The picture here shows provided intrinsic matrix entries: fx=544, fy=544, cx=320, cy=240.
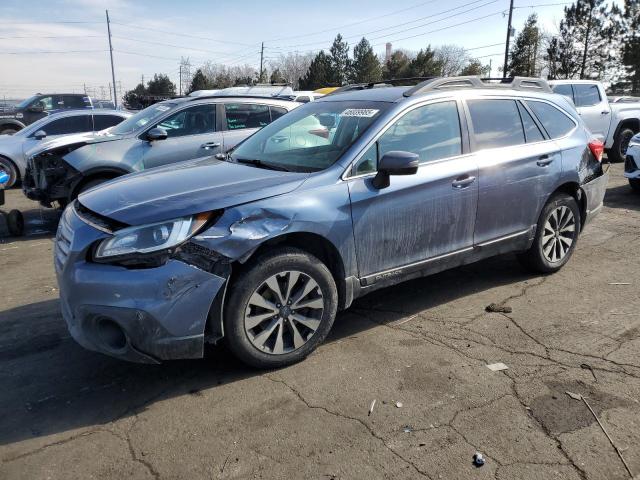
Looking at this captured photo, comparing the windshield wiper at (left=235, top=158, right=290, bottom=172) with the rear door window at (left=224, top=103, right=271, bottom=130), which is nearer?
the windshield wiper at (left=235, top=158, right=290, bottom=172)

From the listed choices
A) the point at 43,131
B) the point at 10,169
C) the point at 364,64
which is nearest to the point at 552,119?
the point at 43,131

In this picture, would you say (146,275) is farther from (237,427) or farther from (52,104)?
(52,104)

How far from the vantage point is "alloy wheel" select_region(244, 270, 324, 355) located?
338cm

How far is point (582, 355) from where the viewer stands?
3734 millimetres

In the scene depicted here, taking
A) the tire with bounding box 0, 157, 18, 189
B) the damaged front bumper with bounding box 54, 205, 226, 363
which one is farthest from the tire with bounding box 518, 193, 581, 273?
the tire with bounding box 0, 157, 18, 189

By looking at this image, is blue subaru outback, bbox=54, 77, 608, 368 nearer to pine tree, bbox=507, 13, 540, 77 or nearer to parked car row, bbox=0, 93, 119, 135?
parked car row, bbox=0, 93, 119, 135

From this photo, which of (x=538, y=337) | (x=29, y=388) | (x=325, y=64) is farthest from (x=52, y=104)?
(x=325, y=64)

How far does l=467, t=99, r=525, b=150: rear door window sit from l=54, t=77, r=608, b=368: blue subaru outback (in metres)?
0.01

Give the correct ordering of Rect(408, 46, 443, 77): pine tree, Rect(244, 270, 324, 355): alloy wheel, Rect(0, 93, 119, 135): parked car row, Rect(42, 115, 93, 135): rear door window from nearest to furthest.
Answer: Rect(244, 270, 324, 355): alloy wheel → Rect(42, 115, 93, 135): rear door window → Rect(0, 93, 119, 135): parked car row → Rect(408, 46, 443, 77): pine tree

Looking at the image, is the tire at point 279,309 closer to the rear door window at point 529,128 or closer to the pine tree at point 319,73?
the rear door window at point 529,128

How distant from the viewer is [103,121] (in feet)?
38.7

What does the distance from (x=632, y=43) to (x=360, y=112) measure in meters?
52.7

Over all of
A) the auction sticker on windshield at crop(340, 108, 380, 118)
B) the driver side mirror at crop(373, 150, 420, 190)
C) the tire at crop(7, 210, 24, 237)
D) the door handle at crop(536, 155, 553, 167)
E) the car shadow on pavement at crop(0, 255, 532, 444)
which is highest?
the auction sticker on windshield at crop(340, 108, 380, 118)

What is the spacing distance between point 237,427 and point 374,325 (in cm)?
161
